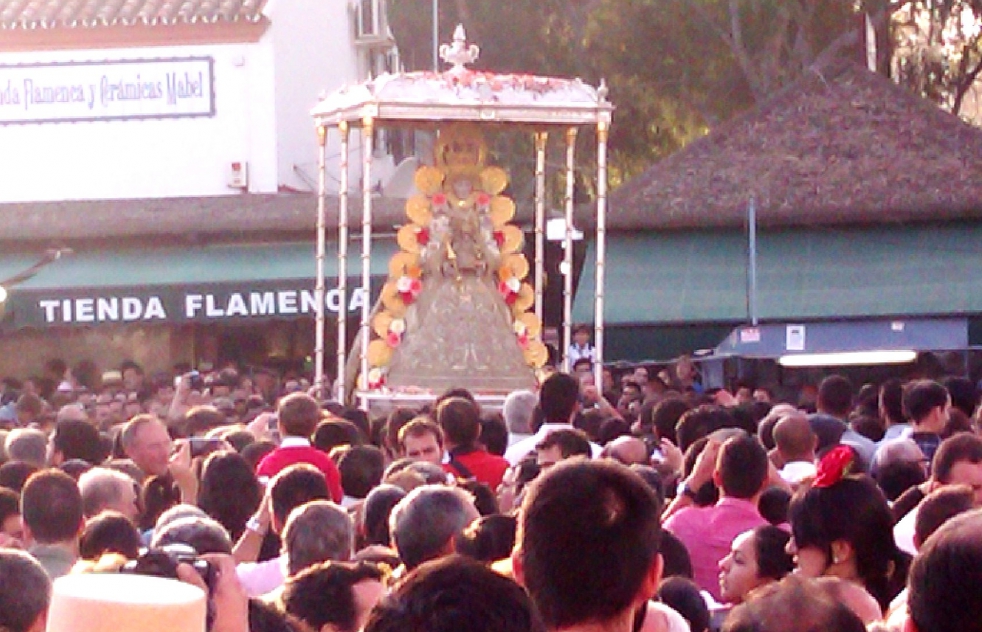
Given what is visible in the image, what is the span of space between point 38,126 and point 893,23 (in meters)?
15.4

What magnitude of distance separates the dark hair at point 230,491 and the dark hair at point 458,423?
2.17m

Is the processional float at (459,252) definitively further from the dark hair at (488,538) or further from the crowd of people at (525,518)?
the dark hair at (488,538)

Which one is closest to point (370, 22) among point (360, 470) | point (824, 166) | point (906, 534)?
point (824, 166)

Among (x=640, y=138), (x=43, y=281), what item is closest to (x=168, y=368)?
(x=43, y=281)

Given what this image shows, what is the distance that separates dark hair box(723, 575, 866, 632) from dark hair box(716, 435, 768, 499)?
3744mm

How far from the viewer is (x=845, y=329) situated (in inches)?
882

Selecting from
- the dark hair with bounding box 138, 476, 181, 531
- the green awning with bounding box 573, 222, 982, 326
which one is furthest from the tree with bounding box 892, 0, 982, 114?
the dark hair with bounding box 138, 476, 181, 531

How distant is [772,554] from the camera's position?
672cm

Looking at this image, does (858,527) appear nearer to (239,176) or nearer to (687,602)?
(687,602)

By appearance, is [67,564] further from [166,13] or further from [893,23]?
[893,23]

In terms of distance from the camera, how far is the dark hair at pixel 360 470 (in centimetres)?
924

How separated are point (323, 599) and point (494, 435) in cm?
569

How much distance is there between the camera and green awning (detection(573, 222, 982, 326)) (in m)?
24.7

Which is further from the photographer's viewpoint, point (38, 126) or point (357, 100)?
point (38, 126)
